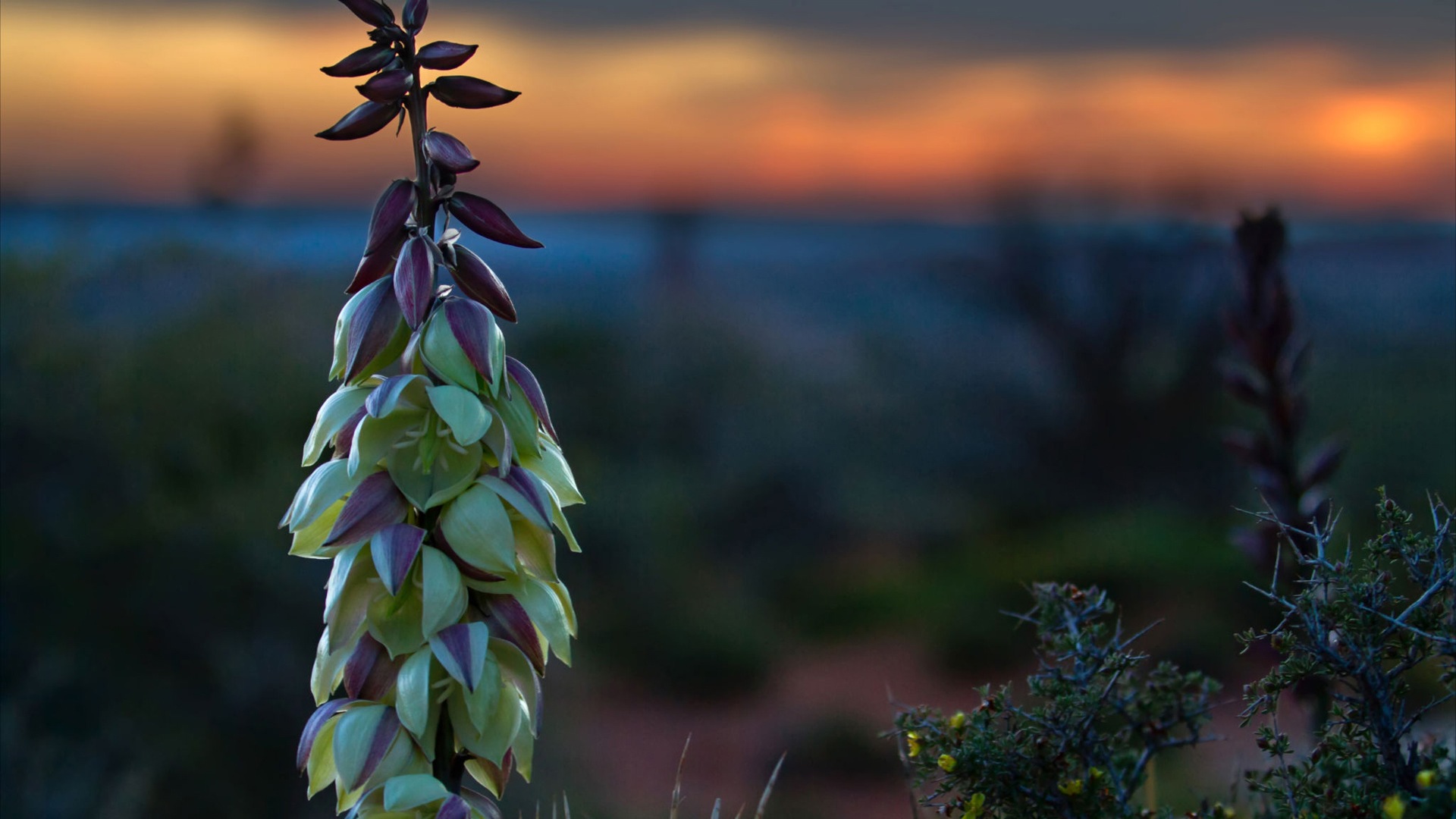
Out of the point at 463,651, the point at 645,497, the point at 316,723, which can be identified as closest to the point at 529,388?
the point at 463,651

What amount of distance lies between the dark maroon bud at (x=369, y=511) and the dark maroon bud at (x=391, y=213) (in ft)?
0.71

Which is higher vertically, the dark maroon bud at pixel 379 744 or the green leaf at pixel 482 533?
the green leaf at pixel 482 533

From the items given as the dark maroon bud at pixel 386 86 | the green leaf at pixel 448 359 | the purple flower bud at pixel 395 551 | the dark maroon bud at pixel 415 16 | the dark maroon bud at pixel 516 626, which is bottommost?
the dark maroon bud at pixel 516 626

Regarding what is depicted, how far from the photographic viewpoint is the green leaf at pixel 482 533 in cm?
96

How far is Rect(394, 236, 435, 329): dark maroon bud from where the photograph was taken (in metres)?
0.98

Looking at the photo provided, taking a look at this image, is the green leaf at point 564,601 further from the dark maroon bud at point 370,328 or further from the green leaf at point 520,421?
the dark maroon bud at point 370,328

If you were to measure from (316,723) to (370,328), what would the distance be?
0.37 m

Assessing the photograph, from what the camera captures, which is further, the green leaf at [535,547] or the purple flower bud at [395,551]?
the green leaf at [535,547]

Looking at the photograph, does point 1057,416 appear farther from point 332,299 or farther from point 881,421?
point 332,299

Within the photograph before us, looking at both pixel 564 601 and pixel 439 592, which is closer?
pixel 439 592

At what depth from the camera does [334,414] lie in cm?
101

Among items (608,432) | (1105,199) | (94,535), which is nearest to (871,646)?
(608,432)

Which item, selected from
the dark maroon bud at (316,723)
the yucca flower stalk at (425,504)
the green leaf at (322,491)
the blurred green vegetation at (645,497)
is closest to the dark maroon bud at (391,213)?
the yucca flower stalk at (425,504)

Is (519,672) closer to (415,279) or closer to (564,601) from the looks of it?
(564,601)
